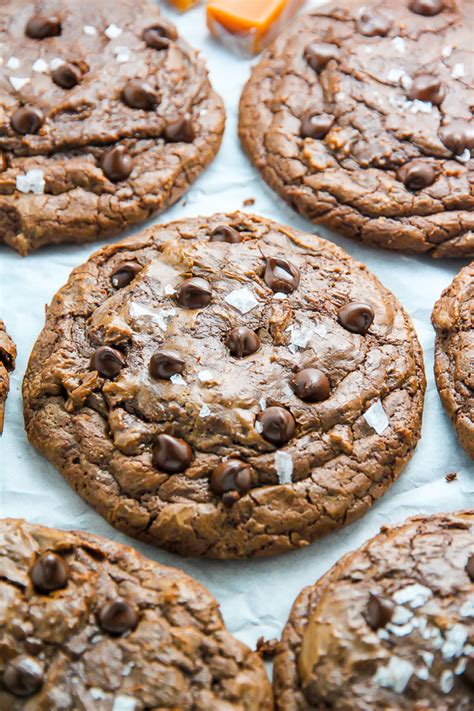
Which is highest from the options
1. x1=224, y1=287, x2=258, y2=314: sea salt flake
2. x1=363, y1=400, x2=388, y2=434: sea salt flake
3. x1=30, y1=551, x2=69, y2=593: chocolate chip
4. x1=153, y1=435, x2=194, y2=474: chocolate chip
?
x1=224, y1=287, x2=258, y2=314: sea salt flake

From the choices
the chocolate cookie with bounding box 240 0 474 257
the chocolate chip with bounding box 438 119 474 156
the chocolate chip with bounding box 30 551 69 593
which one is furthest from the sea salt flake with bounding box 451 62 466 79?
the chocolate chip with bounding box 30 551 69 593

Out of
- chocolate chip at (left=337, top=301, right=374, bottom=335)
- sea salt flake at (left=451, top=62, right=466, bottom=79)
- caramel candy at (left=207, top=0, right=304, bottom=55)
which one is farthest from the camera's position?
caramel candy at (left=207, top=0, right=304, bottom=55)

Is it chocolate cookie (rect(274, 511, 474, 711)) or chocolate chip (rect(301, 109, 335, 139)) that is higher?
chocolate chip (rect(301, 109, 335, 139))

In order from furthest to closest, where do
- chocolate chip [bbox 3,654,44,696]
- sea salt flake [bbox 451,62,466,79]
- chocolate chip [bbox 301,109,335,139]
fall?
1. sea salt flake [bbox 451,62,466,79]
2. chocolate chip [bbox 301,109,335,139]
3. chocolate chip [bbox 3,654,44,696]

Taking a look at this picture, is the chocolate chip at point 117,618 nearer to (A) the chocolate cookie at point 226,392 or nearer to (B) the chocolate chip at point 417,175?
(A) the chocolate cookie at point 226,392

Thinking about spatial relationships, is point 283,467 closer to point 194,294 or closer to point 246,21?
point 194,294

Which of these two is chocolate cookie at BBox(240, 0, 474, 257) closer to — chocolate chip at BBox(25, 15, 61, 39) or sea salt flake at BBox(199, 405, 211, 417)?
chocolate chip at BBox(25, 15, 61, 39)

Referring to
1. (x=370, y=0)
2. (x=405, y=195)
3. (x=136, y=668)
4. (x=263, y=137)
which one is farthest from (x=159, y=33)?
(x=136, y=668)
